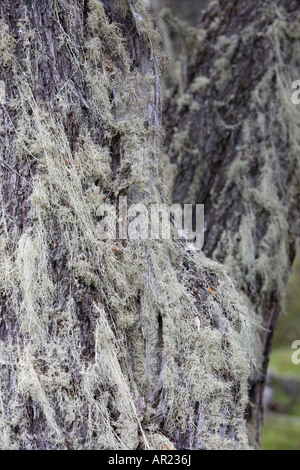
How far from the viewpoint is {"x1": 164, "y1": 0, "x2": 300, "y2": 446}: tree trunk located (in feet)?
8.38

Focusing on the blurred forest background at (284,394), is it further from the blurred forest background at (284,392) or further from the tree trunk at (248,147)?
the tree trunk at (248,147)

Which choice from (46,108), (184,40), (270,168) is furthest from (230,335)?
(184,40)

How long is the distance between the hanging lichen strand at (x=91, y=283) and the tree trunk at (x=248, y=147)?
0.92 metres

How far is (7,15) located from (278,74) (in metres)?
1.60

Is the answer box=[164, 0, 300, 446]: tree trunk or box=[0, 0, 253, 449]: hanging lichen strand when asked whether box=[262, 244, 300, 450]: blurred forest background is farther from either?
box=[0, 0, 253, 449]: hanging lichen strand

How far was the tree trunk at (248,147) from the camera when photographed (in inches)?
101

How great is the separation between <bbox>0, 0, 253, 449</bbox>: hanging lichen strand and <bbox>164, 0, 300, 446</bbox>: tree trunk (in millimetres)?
920

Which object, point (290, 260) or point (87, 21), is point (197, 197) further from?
point (87, 21)

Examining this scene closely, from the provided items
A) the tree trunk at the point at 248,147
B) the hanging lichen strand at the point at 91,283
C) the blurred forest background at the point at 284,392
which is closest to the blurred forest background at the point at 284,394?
the blurred forest background at the point at 284,392

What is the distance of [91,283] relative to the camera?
1.46 meters

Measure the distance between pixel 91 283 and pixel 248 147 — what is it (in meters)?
1.51

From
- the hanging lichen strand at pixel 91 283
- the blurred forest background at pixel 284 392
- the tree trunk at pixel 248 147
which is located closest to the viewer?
the hanging lichen strand at pixel 91 283

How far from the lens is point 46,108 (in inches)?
60.5

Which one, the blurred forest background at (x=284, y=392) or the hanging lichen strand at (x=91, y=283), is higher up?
the hanging lichen strand at (x=91, y=283)
